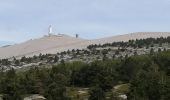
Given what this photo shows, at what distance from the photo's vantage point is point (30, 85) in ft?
359

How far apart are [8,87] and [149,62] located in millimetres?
46210

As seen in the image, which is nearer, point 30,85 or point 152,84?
point 152,84

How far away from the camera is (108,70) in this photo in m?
121

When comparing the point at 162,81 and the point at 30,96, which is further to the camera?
the point at 30,96

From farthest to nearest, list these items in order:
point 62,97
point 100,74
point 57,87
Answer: point 100,74
point 57,87
point 62,97

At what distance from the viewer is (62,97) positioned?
8712 cm

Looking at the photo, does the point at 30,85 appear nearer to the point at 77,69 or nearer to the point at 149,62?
the point at 77,69

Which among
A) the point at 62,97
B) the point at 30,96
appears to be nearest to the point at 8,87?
the point at 30,96

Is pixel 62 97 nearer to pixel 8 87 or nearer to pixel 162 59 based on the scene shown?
pixel 8 87

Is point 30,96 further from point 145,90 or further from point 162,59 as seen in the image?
point 162,59

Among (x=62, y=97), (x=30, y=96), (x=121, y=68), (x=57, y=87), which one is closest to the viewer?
(x=62, y=97)

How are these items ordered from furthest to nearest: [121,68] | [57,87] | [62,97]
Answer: [121,68] → [57,87] → [62,97]

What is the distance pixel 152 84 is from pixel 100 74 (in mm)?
26408

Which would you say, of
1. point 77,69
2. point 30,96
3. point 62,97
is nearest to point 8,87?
point 30,96
